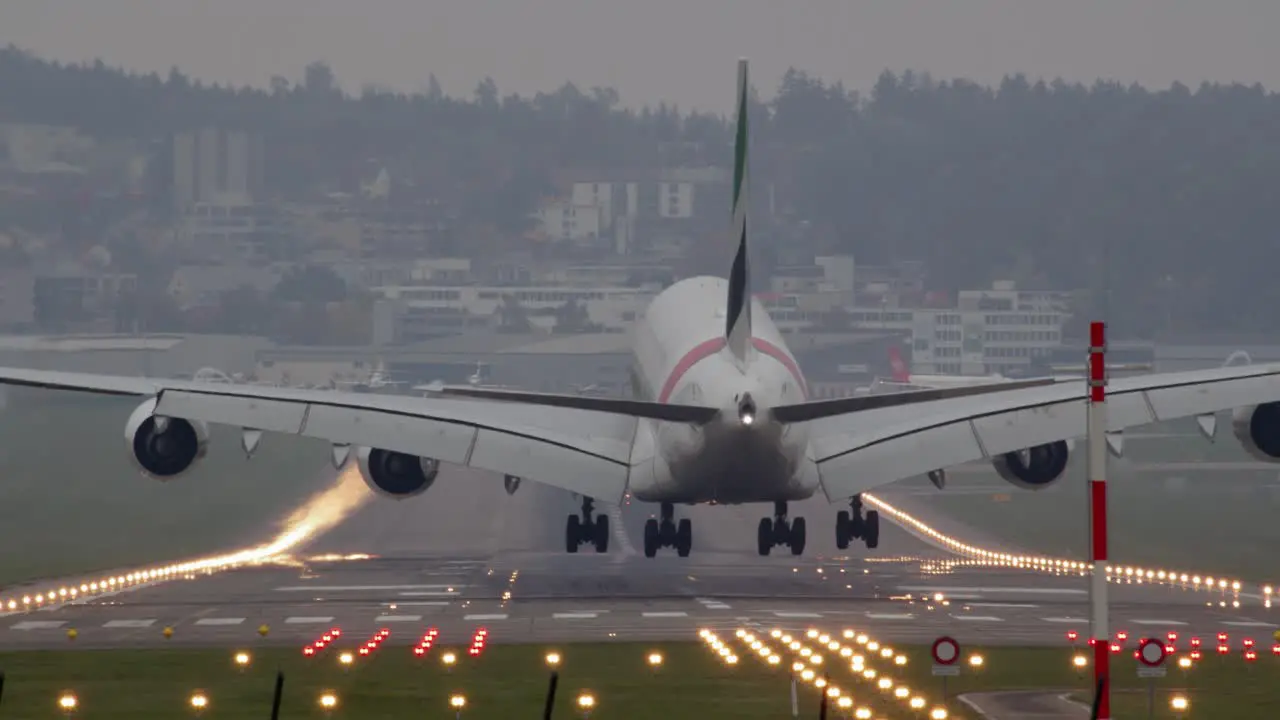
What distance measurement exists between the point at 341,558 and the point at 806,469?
47.1 ft

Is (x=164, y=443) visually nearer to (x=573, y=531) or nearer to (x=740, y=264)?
(x=573, y=531)

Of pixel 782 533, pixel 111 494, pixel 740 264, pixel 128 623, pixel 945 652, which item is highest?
pixel 740 264

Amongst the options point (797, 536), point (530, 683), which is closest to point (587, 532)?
point (797, 536)

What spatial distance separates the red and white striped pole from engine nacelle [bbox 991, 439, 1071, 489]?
22518 millimetres

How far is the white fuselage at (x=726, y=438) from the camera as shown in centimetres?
4662

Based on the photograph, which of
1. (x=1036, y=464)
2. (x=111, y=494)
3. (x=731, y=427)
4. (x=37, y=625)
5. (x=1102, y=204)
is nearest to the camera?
(x=37, y=625)

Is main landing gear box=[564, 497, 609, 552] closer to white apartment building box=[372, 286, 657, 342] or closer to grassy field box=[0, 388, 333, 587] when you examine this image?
grassy field box=[0, 388, 333, 587]

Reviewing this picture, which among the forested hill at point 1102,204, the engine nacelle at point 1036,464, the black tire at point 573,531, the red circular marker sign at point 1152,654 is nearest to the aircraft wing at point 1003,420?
the engine nacelle at point 1036,464

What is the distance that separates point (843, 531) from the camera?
54.4 m

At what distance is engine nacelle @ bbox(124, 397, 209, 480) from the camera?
50.3 metres

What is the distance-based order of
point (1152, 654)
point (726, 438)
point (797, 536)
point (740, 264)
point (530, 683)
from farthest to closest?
point (797, 536) < point (740, 264) < point (726, 438) < point (530, 683) < point (1152, 654)

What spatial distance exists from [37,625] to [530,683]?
11564 mm

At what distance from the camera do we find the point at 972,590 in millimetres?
48875

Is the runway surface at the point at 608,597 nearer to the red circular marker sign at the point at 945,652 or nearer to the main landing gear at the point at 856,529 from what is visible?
the main landing gear at the point at 856,529
